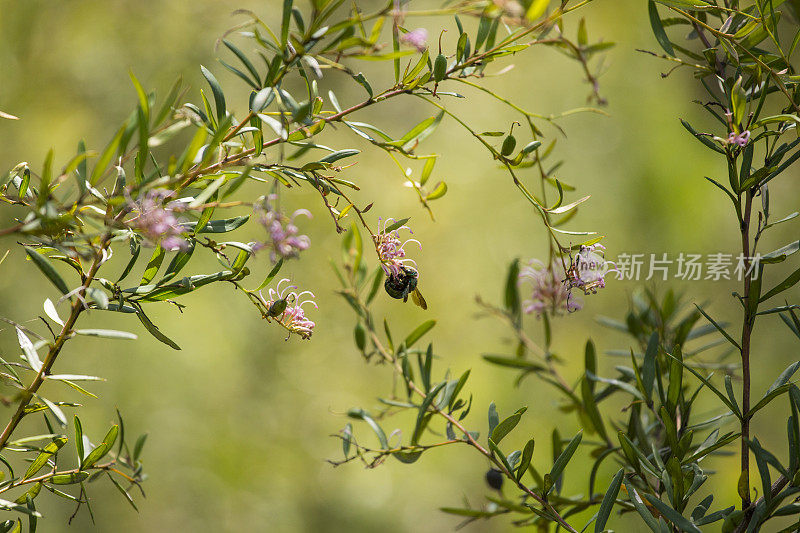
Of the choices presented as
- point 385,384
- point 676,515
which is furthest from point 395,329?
point 676,515

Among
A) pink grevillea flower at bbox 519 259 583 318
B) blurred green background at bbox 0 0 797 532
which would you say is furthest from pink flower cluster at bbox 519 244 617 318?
blurred green background at bbox 0 0 797 532

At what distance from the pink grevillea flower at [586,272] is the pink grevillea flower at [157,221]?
0.16 meters

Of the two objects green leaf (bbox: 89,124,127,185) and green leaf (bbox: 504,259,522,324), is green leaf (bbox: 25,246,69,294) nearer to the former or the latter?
green leaf (bbox: 89,124,127,185)

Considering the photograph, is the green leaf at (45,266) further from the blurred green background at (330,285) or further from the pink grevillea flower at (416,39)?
the blurred green background at (330,285)

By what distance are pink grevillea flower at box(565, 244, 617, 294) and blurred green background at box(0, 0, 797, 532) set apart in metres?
0.67

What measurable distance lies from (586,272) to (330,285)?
80cm

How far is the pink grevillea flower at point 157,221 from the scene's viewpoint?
0.56 ft

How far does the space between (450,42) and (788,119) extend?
0.93 m

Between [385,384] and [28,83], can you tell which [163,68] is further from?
[385,384]

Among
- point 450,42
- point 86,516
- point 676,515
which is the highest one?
point 450,42

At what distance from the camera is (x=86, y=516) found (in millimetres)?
869

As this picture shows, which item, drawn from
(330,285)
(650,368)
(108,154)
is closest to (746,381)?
(650,368)

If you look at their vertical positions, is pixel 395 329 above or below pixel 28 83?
below

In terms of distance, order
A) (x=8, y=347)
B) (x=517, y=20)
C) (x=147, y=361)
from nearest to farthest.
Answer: (x=517, y=20), (x=8, y=347), (x=147, y=361)
